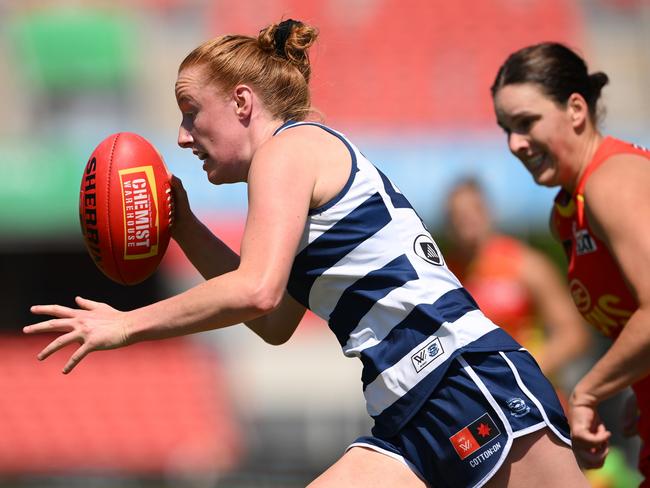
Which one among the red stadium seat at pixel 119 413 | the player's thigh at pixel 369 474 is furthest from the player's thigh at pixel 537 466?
the red stadium seat at pixel 119 413

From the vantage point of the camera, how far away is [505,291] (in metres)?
6.23

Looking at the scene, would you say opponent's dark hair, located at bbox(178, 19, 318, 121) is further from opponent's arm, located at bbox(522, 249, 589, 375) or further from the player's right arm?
opponent's arm, located at bbox(522, 249, 589, 375)

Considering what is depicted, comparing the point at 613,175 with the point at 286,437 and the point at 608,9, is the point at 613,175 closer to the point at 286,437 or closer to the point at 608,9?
the point at 286,437

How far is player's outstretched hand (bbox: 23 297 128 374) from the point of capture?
8.93 ft

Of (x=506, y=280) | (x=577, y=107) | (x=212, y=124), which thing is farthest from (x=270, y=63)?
(x=506, y=280)

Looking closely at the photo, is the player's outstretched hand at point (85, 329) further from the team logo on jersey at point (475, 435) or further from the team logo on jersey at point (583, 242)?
the team logo on jersey at point (583, 242)

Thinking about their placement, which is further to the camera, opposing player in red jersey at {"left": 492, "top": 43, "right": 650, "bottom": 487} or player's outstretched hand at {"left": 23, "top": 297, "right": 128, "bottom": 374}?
opposing player in red jersey at {"left": 492, "top": 43, "right": 650, "bottom": 487}

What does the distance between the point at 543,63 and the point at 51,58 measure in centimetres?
1265

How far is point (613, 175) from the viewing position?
11.0 ft

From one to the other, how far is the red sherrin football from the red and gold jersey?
1.41 m

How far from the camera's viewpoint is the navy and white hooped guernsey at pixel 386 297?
2.88 meters

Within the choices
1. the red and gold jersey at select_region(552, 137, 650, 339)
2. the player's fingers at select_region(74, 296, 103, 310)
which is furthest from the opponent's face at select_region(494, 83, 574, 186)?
the player's fingers at select_region(74, 296, 103, 310)

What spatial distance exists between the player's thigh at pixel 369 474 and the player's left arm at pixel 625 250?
0.76 m

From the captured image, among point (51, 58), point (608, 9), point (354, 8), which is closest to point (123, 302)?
point (51, 58)
